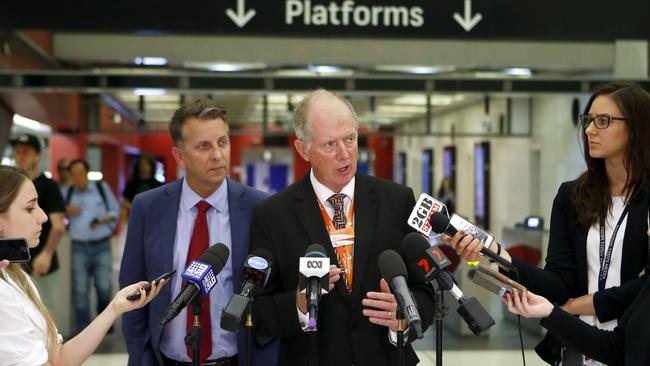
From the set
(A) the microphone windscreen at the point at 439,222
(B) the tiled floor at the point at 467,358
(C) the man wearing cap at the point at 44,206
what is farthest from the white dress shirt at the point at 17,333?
(B) the tiled floor at the point at 467,358

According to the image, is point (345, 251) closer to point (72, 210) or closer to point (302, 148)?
point (302, 148)

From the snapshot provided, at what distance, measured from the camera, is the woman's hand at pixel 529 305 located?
2219mm

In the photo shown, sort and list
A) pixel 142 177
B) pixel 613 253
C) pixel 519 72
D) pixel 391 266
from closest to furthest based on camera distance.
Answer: pixel 391 266 → pixel 613 253 → pixel 519 72 → pixel 142 177

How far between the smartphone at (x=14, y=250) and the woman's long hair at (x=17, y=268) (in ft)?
0.47

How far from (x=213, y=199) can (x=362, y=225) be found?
2.06ft

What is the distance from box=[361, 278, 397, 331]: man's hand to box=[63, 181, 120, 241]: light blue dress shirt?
553cm

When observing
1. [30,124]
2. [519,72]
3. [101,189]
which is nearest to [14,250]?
[101,189]

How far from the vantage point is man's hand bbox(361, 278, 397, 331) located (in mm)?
2244

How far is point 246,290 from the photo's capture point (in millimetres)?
2092

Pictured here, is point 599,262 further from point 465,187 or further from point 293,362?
point 465,187

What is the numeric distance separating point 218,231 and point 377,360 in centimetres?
75

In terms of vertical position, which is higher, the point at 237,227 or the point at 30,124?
the point at 30,124

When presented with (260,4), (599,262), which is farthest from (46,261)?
(599,262)

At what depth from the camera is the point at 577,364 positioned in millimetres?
2549
